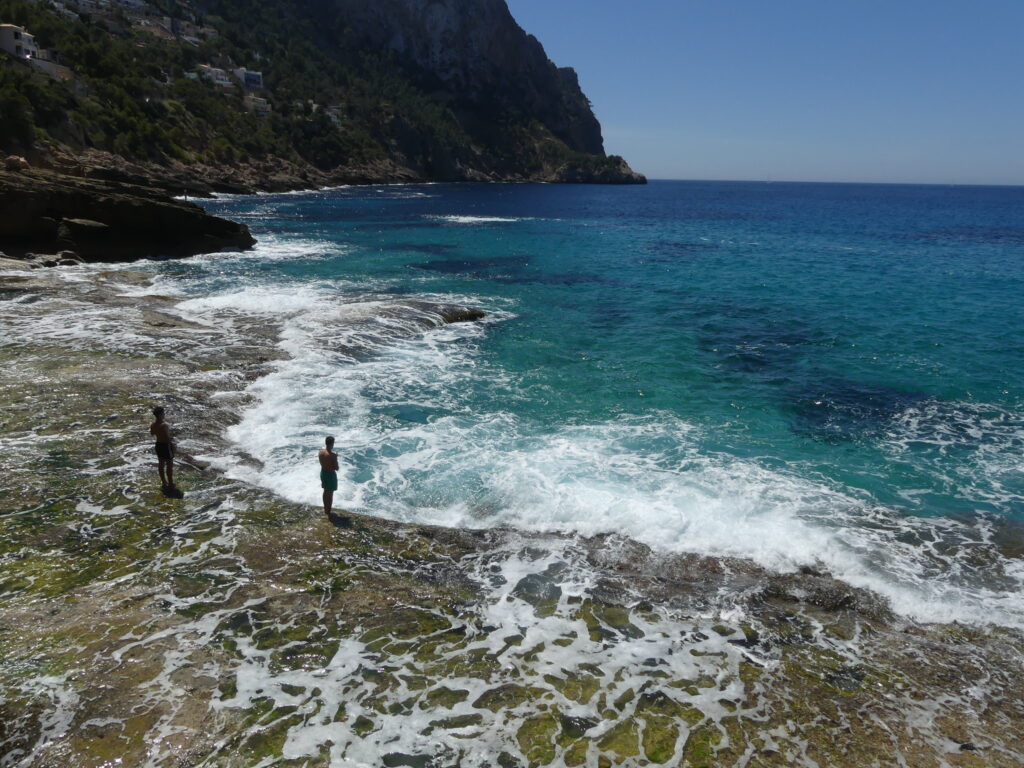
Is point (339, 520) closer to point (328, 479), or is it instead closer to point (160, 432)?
point (328, 479)

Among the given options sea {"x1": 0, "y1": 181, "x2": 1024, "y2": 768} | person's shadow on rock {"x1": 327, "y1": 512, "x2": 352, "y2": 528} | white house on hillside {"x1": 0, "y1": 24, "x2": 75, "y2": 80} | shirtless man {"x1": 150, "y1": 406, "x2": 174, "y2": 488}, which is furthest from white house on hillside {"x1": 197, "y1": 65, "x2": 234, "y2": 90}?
person's shadow on rock {"x1": 327, "y1": 512, "x2": 352, "y2": 528}

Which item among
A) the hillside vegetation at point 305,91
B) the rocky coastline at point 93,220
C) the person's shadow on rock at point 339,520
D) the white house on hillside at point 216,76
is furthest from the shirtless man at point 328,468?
the white house on hillside at point 216,76

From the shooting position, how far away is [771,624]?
955 cm

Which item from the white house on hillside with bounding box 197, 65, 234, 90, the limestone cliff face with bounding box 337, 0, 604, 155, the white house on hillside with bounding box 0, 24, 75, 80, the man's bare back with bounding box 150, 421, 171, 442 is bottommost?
the man's bare back with bounding box 150, 421, 171, 442

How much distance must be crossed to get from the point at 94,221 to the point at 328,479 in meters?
30.6

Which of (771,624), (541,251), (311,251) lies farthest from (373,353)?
(541,251)

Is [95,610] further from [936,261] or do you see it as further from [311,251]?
[936,261]

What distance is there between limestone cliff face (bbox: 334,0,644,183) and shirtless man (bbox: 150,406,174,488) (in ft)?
511

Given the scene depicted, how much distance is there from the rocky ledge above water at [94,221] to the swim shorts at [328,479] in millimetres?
27965

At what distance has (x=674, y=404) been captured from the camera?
61.2ft

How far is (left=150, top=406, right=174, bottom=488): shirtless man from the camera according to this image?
39.0ft

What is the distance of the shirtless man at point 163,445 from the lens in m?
11.9

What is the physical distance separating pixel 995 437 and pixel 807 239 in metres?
48.9

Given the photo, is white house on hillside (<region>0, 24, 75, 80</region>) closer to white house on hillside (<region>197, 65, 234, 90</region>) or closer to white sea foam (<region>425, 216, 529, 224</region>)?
white house on hillside (<region>197, 65, 234, 90</region>)
